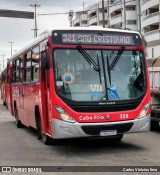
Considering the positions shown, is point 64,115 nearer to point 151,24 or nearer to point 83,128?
point 83,128

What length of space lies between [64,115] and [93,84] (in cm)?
103

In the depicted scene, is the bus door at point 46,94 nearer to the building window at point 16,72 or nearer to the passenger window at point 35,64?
the passenger window at point 35,64

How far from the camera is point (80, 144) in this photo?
11.9 m

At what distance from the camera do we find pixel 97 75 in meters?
10.3

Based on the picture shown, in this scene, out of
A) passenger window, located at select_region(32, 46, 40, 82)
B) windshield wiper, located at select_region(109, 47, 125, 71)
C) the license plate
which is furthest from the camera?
passenger window, located at select_region(32, 46, 40, 82)

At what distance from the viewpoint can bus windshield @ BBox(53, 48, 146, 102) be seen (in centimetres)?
1007

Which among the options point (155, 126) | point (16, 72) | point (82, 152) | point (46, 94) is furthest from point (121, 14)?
point (82, 152)

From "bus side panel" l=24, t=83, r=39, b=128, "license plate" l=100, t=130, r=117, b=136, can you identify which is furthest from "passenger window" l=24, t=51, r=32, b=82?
"license plate" l=100, t=130, r=117, b=136

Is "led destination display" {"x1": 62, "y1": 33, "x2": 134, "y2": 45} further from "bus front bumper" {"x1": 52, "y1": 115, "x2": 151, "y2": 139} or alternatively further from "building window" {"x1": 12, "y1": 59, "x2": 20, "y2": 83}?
"building window" {"x1": 12, "y1": 59, "x2": 20, "y2": 83}

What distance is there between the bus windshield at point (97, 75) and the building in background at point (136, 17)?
154 feet

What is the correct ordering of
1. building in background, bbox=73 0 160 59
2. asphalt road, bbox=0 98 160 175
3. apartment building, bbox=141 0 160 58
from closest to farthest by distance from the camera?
asphalt road, bbox=0 98 160 175 → apartment building, bbox=141 0 160 58 → building in background, bbox=73 0 160 59

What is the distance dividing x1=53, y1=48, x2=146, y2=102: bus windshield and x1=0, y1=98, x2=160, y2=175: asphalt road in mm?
1340

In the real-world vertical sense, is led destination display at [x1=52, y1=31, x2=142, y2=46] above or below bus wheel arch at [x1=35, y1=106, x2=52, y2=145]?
above

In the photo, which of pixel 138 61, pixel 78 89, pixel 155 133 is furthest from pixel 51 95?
pixel 155 133
